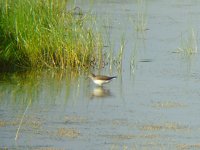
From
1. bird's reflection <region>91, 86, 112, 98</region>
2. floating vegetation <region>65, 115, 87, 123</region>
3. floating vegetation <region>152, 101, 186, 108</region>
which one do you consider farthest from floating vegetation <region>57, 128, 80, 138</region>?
bird's reflection <region>91, 86, 112, 98</region>

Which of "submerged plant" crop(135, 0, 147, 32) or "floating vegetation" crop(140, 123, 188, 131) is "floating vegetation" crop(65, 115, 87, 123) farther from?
"submerged plant" crop(135, 0, 147, 32)

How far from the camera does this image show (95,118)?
26.4 ft

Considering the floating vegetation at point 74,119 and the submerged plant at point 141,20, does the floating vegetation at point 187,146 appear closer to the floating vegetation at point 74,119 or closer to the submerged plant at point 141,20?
the floating vegetation at point 74,119

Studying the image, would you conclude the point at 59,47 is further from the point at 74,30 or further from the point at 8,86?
the point at 8,86

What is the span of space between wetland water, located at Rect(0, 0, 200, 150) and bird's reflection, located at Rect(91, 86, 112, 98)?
0.01 m

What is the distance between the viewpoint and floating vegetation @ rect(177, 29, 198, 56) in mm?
12055

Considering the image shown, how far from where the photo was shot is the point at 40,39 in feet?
34.6

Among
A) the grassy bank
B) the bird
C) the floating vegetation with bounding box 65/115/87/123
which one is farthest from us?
the grassy bank

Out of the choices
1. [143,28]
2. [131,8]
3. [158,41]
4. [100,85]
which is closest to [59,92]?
[100,85]

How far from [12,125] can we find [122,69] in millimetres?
3384

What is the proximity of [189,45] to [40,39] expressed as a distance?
2.80 m

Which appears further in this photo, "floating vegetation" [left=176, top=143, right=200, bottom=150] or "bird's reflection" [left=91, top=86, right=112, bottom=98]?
"bird's reflection" [left=91, top=86, right=112, bottom=98]

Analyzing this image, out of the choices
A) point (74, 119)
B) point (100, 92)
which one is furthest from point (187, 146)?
point (100, 92)

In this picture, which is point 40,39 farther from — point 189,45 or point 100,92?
point 189,45
